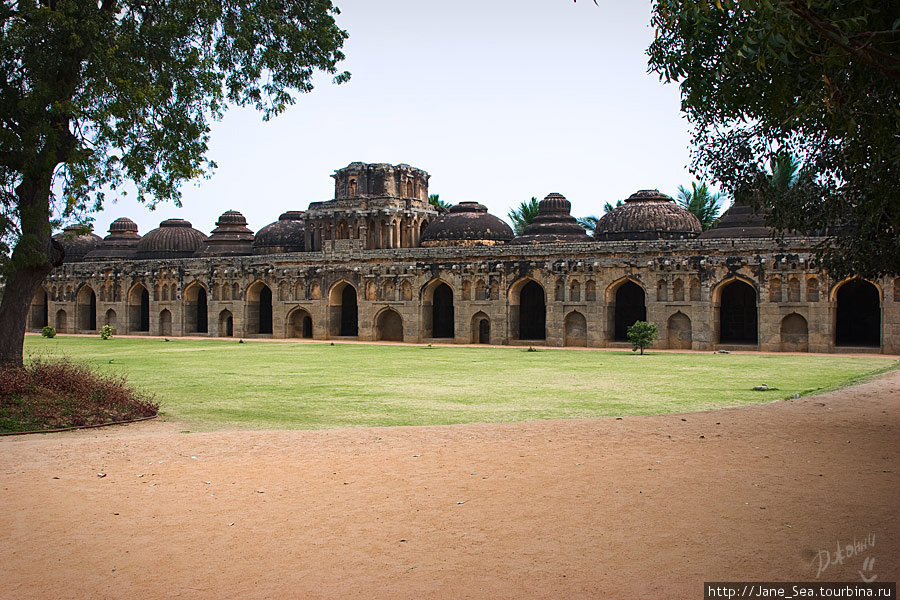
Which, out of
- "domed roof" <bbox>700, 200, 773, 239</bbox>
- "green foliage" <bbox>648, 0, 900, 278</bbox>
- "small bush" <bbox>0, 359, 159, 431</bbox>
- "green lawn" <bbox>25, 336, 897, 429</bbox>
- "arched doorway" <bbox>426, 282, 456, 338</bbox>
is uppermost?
"domed roof" <bbox>700, 200, 773, 239</bbox>

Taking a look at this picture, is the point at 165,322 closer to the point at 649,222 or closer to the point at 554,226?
the point at 554,226

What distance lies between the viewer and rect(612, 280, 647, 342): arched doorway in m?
36.1

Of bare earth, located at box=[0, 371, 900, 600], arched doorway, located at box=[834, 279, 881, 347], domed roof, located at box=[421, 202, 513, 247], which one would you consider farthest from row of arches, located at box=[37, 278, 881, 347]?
bare earth, located at box=[0, 371, 900, 600]

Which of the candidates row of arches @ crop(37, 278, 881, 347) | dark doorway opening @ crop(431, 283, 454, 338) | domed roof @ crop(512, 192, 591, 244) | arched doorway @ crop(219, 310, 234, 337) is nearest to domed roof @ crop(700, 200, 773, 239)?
row of arches @ crop(37, 278, 881, 347)

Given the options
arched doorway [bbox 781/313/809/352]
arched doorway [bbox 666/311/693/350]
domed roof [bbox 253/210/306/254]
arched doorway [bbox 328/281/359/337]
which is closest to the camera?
arched doorway [bbox 781/313/809/352]

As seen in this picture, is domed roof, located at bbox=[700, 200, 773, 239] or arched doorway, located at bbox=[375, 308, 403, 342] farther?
arched doorway, located at bbox=[375, 308, 403, 342]

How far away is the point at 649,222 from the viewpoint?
34.9m

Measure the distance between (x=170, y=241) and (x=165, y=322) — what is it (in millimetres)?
6715

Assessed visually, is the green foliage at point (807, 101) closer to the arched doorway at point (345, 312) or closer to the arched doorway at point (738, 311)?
the arched doorway at point (738, 311)

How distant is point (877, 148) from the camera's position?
23.5ft

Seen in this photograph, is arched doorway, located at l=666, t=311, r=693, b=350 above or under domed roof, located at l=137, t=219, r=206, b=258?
under

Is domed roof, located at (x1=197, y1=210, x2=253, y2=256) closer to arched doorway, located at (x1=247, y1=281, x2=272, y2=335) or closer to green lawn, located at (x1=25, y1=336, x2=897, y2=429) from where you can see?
arched doorway, located at (x1=247, y1=281, x2=272, y2=335)

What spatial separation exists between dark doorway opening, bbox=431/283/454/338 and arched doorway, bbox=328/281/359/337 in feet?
13.0

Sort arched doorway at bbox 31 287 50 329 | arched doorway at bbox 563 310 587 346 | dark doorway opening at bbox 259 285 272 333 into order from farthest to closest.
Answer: arched doorway at bbox 31 287 50 329 < dark doorway opening at bbox 259 285 272 333 < arched doorway at bbox 563 310 587 346
